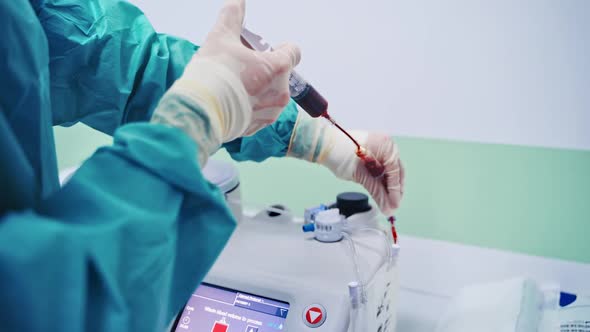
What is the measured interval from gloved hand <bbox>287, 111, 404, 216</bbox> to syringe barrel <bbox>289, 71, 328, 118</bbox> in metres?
0.13

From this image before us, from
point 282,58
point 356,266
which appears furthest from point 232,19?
point 356,266

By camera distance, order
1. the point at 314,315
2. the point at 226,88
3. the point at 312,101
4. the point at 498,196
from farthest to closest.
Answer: the point at 498,196
the point at 312,101
the point at 314,315
the point at 226,88

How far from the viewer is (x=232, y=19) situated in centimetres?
65

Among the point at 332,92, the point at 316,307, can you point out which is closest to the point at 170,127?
the point at 316,307

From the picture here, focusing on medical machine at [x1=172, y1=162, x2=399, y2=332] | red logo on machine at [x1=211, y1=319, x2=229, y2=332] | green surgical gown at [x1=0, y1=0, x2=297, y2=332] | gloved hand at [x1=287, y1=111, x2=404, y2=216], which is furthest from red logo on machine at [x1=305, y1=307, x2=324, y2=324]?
gloved hand at [x1=287, y1=111, x2=404, y2=216]

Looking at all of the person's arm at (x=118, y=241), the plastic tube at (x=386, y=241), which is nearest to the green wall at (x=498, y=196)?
the plastic tube at (x=386, y=241)

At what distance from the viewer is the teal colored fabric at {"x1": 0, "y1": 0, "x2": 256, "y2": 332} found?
36 centimetres

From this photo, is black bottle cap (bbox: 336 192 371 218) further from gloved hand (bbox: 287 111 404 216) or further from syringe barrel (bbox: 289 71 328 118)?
syringe barrel (bbox: 289 71 328 118)

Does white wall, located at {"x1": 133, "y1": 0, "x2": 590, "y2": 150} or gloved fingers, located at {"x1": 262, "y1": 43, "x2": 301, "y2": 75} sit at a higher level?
white wall, located at {"x1": 133, "y1": 0, "x2": 590, "y2": 150}

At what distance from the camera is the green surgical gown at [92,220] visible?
36 cm

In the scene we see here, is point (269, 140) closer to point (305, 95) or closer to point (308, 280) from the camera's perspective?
point (305, 95)

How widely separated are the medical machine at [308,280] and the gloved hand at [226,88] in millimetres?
256

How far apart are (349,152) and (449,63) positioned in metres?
0.31

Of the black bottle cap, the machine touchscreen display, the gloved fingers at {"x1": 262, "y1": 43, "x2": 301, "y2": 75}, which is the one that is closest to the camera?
the gloved fingers at {"x1": 262, "y1": 43, "x2": 301, "y2": 75}
